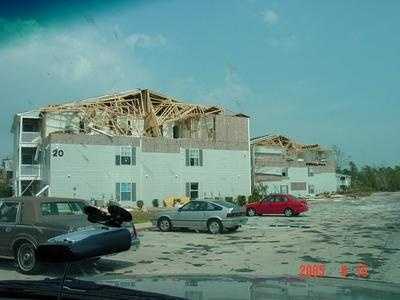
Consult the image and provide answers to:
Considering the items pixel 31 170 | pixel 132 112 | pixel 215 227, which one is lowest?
pixel 215 227

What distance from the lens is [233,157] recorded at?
63.9 metres

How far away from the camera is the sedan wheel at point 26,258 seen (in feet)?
45.9

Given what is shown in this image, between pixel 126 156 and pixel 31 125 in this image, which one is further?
pixel 31 125

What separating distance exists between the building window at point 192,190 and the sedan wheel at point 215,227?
108ft

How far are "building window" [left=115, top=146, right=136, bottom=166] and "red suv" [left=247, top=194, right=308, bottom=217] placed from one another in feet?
51.9

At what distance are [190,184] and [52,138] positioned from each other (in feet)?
44.8

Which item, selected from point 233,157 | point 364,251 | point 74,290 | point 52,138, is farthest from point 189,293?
point 233,157

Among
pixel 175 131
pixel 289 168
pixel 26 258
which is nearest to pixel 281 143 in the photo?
pixel 289 168

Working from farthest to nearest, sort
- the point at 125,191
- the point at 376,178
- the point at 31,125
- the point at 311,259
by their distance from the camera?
1. the point at 376,178
2. the point at 31,125
3. the point at 125,191
4. the point at 311,259

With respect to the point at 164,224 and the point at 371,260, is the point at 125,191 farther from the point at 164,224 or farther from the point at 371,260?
the point at 371,260

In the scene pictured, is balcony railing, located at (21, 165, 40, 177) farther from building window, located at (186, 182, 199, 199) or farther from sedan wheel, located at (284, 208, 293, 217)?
sedan wheel, located at (284, 208, 293, 217)

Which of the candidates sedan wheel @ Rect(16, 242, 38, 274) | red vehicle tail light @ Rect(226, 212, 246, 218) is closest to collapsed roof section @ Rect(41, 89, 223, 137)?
red vehicle tail light @ Rect(226, 212, 246, 218)

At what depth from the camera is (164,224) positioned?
90.3 ft

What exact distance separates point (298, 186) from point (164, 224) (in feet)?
197
